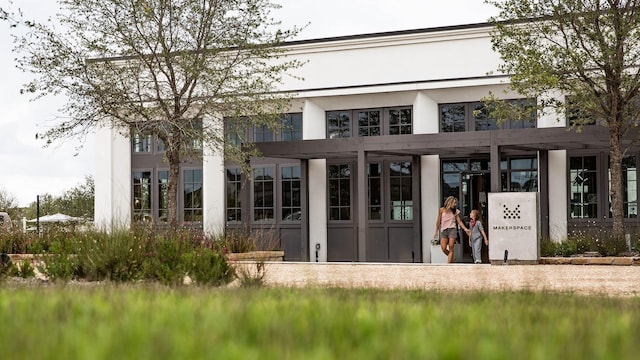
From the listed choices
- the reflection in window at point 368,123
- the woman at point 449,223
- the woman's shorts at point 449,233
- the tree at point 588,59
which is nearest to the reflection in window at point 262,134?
the reflection in window at point 368,123

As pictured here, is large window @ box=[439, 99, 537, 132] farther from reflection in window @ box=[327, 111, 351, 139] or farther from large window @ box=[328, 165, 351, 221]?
large window @ box=[328, 165, 351, 221]

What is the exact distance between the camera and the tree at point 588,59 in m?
22.8

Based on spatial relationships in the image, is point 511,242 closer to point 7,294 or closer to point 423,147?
point 423,147

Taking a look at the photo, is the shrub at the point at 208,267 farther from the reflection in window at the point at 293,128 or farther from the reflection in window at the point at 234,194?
the reflection in window at the point at 234,194

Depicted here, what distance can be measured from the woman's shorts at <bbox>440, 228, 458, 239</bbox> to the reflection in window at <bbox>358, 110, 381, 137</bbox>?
19.2ft

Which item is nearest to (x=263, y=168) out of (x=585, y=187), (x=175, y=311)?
(x=585, y=187)

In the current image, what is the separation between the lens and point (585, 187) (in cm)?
2741

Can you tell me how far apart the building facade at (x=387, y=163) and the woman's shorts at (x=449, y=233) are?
2462 millimetres

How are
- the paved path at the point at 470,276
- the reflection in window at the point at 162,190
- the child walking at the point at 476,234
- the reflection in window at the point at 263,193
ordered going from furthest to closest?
1. the reflection in window at the point at 162,190
2. the reflection in window at the point at 263,193
3. the child walking at the point at 476,234
4. the paved path at the point at 470,276

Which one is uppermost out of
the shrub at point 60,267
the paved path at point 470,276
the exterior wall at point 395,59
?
the exterior wall at point 395,59

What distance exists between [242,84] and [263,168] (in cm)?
474

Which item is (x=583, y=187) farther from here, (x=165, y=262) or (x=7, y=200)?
(x=7, y=200)

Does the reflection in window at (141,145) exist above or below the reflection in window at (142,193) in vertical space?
above

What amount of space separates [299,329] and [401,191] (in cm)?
2369
